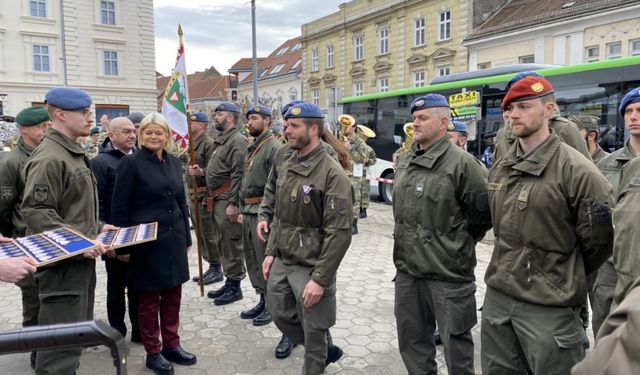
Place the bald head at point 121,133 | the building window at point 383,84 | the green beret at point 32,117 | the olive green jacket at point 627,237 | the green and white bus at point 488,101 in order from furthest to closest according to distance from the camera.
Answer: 1. the building window at point 383,84
2. the green and white bus at point 488,101
3. the bald head at point 121,133
4. the green beret at point 32,117
5. the olive green jacket at point 627,237

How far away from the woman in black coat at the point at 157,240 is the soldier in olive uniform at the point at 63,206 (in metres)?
0.48

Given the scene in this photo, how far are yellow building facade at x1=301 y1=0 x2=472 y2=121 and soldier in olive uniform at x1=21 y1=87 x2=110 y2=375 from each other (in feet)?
79.3

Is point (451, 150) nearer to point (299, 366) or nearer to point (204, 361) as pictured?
point (299, 366)

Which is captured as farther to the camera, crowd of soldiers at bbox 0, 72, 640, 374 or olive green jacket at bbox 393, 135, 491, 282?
olive green jacket at bbox 393, 135, 491, 282

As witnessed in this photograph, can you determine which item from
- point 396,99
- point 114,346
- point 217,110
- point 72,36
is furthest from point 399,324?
point 72,36

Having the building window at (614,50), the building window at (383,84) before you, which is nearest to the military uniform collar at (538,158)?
the building window at (614,50)

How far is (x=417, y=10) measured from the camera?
30.2m

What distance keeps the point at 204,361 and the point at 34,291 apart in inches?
59.0

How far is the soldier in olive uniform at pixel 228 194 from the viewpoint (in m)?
5.55

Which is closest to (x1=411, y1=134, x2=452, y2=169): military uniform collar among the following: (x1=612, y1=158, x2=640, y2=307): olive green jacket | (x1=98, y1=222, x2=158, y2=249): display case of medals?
(x1=612, y1=158, x2=640, y2=307): olive green jacket

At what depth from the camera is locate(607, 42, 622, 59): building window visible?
1956 centimetres

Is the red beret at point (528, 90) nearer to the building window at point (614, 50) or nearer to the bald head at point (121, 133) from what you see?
the bald head at point (121, 133)

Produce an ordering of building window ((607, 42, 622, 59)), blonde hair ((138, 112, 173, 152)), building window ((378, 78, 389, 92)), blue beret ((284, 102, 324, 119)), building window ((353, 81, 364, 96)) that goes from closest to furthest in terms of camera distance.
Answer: blue beret ((284, 102, 324, 119)) < blonde hair ((138, 112, 173, 152)) < building window ((607, 42, 622, 59)) < building window ((378, 78, 389, 92)) < building window ((353, 81, 364, 96))

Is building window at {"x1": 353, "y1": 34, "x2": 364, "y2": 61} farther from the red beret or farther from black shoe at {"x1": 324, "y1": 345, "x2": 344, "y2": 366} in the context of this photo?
the red beret
